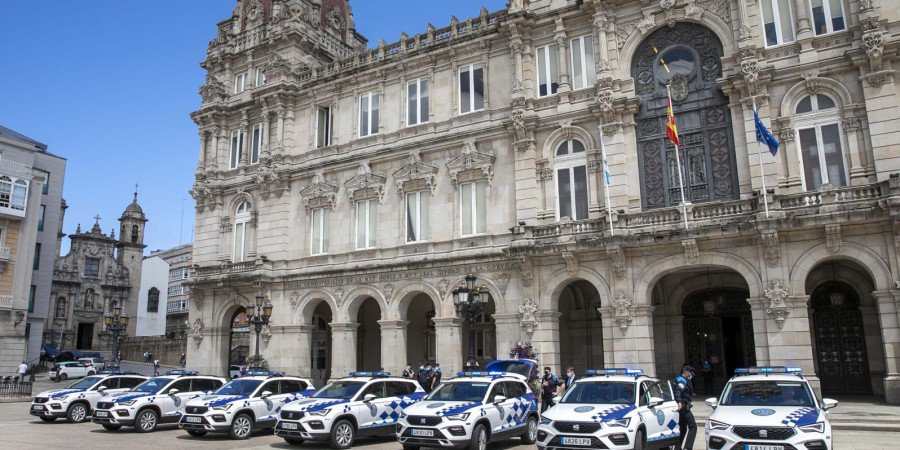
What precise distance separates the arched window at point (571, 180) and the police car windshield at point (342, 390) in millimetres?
13396

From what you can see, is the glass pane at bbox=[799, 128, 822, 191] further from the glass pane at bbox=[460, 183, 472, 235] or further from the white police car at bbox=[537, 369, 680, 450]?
the glass pane at bbox=[460, 183, 472, 235]

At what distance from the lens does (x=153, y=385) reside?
21.4m

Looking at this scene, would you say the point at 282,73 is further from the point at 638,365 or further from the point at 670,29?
the point at 638,365

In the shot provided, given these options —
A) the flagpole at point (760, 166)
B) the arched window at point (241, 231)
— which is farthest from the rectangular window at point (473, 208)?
the arched window at point (241, 231)

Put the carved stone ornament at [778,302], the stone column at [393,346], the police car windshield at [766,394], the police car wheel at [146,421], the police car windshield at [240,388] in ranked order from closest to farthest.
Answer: the police car windshield at [766,394]
the police car windshield at [240,388]
the police car wheel at [146,421]
the carved stone ornament at [778,302]
the stone column at [393,346]

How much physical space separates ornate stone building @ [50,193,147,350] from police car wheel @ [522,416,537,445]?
68.8 meters

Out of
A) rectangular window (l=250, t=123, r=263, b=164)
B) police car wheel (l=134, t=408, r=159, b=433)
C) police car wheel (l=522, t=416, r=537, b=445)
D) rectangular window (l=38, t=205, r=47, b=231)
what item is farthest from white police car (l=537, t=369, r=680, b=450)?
rectangular window (l=38, t=205, r=47, b=231)

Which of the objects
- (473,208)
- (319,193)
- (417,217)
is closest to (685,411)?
(473,208)

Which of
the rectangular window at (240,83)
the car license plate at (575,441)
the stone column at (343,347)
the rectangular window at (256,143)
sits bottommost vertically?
the car license plate at (575,441)

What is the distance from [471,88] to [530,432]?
63.0ft

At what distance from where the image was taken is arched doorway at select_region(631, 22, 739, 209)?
25.6m

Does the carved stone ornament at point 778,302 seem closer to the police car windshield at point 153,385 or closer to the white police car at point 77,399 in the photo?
the police car windshield at point 153,385

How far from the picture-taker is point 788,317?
2234 centimetres

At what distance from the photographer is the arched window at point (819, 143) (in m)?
23.5
